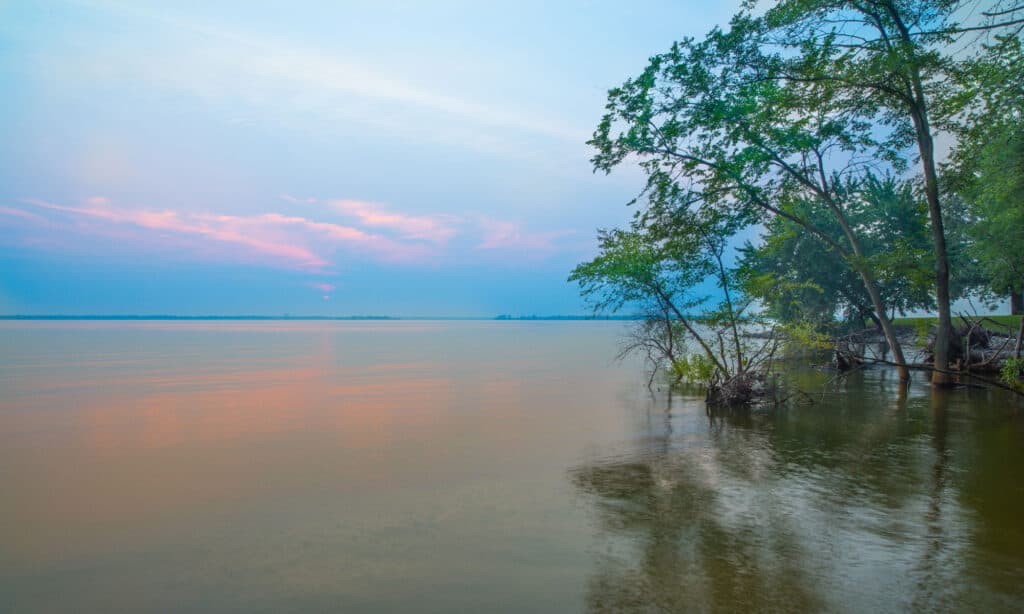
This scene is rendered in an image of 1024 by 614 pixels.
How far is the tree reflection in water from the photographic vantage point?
231 inches

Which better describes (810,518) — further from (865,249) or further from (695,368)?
(865,249)

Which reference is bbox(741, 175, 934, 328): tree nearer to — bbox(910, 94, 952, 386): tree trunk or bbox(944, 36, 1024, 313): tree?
bbox(944, 36, 1024, 313): tree

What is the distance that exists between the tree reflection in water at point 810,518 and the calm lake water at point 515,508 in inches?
1.6

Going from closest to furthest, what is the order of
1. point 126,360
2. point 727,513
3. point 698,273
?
point 727,513
point 698,273
point 126,360

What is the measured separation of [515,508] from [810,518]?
13.4 feet

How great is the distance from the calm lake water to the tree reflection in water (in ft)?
0.13

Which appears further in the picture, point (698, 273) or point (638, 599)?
point (698, 273)

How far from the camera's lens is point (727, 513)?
27.2 feet

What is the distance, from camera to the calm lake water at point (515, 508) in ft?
20.0

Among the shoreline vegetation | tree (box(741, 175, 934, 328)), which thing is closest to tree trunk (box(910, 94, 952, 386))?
the shoreline vegetation

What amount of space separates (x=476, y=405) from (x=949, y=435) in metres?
13.3

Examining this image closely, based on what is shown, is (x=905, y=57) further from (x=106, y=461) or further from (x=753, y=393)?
(x=106, y=461)

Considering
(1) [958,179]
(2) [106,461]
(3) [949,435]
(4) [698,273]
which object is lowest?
(2) [106,461]

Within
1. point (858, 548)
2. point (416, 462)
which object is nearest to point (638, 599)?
point (858, 548)
